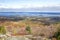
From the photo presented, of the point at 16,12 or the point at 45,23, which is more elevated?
the point at 16,12

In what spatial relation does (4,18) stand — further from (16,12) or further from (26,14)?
(26,14)

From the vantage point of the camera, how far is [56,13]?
11.2 ft

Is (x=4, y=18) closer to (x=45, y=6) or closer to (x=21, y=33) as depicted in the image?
(x=21, y=33)

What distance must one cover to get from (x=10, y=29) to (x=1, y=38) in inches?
12.6

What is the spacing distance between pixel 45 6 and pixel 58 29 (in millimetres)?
703

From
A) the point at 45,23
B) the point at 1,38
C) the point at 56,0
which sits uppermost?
the point at 56,0

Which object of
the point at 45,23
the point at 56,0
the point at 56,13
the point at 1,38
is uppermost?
the point at 56,0

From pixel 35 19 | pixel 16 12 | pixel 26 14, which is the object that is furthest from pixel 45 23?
pixel 16 12

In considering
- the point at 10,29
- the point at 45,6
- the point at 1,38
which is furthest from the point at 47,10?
the point at 1,38

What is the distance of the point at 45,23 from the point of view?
11.2ft

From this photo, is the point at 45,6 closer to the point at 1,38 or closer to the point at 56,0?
the point at 56,0

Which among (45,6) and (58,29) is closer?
(58,29)

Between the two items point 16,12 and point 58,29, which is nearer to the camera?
point 58,29

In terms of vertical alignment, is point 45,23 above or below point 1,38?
above
